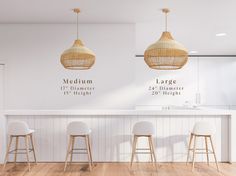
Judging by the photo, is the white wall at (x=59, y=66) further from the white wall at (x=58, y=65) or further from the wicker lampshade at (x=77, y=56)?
the wicker lampshade at (x=77, y=56)

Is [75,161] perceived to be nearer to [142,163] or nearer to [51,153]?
[51,153]

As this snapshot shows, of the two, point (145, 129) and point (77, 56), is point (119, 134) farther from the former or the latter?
point (77, 56)

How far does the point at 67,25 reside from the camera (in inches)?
209

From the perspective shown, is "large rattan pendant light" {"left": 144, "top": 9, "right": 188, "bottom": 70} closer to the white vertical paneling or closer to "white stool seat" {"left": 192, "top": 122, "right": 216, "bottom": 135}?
"white stool seat" {"left": 192, "top": 122, "right": 216, "bottom": 135}

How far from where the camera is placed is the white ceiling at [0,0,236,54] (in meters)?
4.09

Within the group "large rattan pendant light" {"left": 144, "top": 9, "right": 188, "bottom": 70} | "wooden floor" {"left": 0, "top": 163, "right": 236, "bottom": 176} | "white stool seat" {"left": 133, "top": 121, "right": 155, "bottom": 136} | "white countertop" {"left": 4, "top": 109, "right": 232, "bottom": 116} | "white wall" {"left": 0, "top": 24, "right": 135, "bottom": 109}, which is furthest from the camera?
"white wall" {"left": 0, "top": 24, "right": 135, "bottom": 109}

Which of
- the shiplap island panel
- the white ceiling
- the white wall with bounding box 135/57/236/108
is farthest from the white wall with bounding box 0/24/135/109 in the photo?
the white wall with bounding box 135/57/236/108

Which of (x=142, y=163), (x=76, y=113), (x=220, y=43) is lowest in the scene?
(x=142, y=163)

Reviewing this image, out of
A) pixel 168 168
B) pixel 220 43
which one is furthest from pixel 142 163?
pixel 220 43

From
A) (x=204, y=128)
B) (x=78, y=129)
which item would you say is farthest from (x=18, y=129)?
(x=204, y=128)

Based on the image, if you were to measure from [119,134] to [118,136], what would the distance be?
0.04m

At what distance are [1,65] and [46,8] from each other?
1.61 metres

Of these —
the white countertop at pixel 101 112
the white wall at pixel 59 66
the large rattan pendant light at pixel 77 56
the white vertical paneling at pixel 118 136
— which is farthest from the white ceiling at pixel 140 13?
the white vertical paneling at pixel 118 136

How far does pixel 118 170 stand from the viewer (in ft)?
14.7
